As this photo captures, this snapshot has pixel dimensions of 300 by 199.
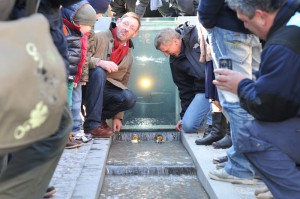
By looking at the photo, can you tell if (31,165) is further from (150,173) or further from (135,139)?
(135,139)

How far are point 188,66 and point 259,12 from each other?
324 centimetres

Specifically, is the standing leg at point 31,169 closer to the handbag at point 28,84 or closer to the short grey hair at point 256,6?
the handbag at point 28,84

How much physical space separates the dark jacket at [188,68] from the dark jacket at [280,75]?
3.17 m

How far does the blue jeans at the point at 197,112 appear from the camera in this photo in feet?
19.8

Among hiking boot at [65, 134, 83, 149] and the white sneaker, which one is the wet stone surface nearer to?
hiking boot at [65, 134, 83, 149]

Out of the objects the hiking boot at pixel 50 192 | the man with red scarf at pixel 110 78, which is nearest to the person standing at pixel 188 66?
the man with red scarf at pixel 110 78

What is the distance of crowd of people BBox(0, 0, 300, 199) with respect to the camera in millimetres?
2312

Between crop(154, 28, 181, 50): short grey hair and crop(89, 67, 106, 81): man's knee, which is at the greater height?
crop(154, 28, 181, 50): short grey hair

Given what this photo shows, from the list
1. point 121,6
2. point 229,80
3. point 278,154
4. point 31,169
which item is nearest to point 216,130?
point 229,80

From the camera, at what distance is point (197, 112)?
6035 mm

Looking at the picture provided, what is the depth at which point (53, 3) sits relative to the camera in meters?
2.62

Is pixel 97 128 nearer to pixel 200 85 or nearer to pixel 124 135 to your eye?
pixel 124 135

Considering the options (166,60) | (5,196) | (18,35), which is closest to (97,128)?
A: (166,60)

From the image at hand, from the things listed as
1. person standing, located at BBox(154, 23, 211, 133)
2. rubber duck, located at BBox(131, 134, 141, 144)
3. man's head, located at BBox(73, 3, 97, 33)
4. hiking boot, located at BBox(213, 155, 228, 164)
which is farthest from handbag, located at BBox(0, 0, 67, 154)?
rubber duck, located at BBox(131, 134, 141, 144)
